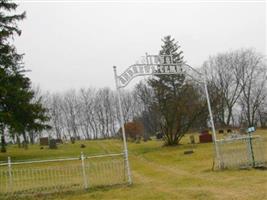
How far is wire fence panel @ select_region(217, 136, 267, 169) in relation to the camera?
1424 cm

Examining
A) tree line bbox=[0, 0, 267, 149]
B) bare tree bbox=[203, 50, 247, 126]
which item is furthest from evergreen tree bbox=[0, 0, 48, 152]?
bare tree bbox=[203, 50, 247, 126]

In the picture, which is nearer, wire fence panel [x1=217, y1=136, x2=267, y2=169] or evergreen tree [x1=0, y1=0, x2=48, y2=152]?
wire fence panel [x1=217, y1=136, x2=267, y2=169]

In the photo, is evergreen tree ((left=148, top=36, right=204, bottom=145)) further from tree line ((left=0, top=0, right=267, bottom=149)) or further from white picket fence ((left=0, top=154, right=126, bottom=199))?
white picket fence ((left=0, top=154, right=126, bottom=199))

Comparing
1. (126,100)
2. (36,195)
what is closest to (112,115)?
(126,100)

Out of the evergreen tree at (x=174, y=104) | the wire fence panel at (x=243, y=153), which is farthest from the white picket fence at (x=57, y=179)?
the evergreen tree at (x=174, y=104)

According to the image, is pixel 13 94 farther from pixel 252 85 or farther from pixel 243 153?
pixel 252 85

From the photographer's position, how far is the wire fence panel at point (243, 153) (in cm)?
1424

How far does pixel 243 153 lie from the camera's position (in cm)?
1446

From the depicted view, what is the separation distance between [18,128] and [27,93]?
2.52 meters

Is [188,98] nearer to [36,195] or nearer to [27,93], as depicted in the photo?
[27,93]

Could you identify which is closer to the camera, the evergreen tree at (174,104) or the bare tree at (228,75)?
the evergreen tree at (174,104)

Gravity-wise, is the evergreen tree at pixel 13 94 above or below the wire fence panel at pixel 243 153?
above

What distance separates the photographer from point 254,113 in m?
55.6

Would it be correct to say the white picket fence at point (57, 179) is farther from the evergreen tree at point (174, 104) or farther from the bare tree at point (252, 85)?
the bare tree at point (252, 85)
